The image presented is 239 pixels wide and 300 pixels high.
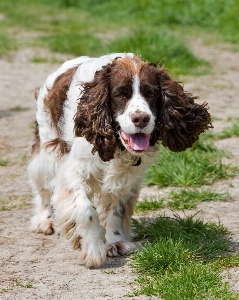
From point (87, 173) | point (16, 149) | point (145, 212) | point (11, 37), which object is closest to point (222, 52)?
point (11, 37)

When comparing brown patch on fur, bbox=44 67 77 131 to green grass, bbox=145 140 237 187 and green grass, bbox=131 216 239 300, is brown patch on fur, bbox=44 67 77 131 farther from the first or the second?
Result: green grass, bbox=145 140 237 187

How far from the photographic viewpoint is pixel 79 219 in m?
5.30

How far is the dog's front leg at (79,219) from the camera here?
5.25m

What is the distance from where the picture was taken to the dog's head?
5.06m

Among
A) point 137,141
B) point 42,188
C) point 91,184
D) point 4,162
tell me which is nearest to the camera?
point 137,141

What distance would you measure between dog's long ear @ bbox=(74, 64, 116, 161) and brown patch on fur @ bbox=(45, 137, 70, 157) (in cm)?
40

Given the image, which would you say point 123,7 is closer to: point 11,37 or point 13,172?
point 11,37

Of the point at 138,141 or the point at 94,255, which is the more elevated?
the point at 138,141

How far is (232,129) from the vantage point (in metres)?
8.50

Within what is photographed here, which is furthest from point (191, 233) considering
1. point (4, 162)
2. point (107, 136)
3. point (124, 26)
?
point (124, 26)

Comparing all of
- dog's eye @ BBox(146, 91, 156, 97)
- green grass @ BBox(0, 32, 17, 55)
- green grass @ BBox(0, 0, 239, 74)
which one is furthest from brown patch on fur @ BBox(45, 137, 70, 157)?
green grass @ BBox(0, 32, 17, 55)

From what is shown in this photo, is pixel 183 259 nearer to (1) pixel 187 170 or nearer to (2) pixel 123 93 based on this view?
(2) pixel 123 93

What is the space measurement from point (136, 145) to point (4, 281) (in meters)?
1.16

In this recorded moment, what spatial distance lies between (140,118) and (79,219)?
2.72 ft
